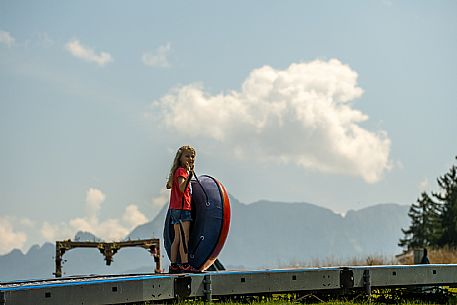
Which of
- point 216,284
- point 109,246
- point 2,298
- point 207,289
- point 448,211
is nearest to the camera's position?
point 2,298

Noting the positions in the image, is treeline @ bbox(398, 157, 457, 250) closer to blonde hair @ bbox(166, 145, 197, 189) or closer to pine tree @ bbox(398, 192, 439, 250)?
pine tree @ bbox(398, 192, 439, 250)

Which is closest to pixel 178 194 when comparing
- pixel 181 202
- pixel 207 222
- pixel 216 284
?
pixel 181 202

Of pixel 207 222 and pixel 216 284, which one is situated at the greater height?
pixel 207 222

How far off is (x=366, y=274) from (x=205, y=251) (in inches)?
99.6

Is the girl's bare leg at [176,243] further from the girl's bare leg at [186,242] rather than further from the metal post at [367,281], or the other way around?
the metal post at [367,281]

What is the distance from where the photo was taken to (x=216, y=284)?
11.8m

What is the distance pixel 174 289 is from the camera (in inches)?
447

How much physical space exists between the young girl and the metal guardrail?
0.99 meters

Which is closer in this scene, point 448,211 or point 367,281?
point 367,281

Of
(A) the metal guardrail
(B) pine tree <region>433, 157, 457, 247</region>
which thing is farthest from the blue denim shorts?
(B) pine tree <region>433, 157, 457, 247</region>

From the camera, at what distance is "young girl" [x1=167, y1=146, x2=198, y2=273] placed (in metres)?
13.1

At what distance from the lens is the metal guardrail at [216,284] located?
9719 millimetres

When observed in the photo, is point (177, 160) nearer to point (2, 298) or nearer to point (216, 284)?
point (216, 284)

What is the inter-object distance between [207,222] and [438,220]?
50.0m
